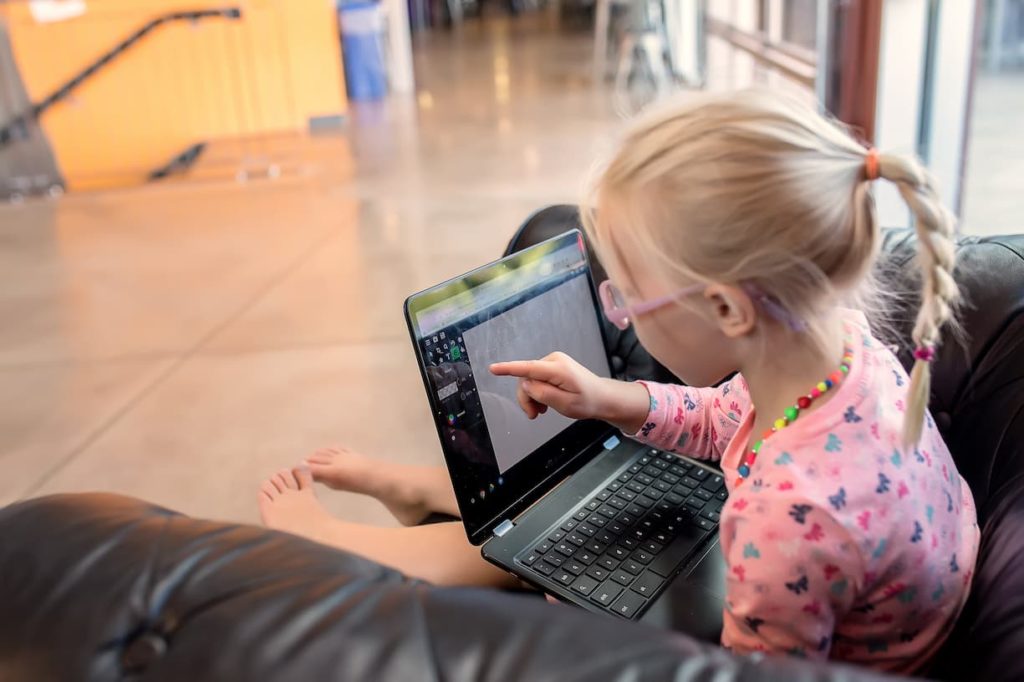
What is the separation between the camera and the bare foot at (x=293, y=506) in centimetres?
148

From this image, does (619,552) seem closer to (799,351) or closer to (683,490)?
(683,490)

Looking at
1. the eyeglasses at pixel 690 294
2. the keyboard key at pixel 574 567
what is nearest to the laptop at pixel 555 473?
the keyboard key at pixel 574 567

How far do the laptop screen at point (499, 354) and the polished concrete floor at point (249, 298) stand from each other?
0.16 metres

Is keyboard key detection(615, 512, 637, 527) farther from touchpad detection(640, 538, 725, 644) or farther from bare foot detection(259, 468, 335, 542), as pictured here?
bare foot detection(259, 468, 335, 542)

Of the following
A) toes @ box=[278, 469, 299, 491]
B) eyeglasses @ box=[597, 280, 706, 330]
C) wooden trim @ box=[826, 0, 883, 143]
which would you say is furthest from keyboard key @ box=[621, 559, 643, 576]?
wooden trim @ box=[826, 0, 883, 143]

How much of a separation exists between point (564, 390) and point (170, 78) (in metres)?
5.89

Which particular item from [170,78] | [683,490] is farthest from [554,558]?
[170,78]

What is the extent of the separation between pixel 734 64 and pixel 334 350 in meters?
4.53

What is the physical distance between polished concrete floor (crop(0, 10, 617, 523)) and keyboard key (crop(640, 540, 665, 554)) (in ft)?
1.88

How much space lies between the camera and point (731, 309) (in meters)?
0.87

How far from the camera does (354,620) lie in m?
0.59

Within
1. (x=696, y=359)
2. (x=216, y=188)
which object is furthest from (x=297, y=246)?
(x=696, y=359)

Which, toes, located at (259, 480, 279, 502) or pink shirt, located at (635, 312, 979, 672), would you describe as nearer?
pink shirt, located at (635, 312, 979, 672)

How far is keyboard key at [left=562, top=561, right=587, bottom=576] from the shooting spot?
1.11m
